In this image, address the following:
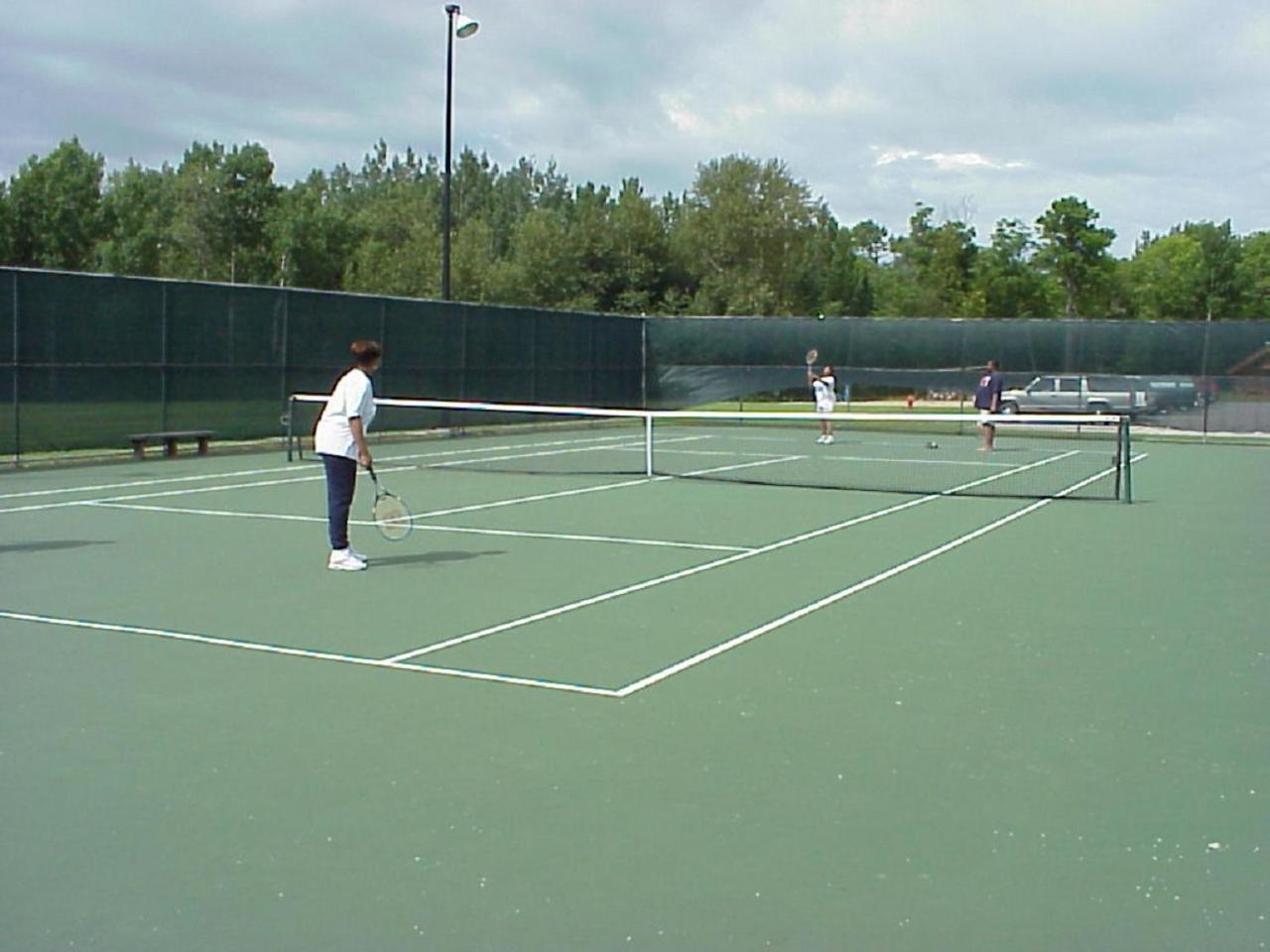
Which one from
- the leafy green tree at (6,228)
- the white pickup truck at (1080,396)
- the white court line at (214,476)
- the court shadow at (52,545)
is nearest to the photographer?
the court shadow at (52,545)

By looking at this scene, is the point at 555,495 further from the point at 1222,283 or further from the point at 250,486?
the point at 1222,283

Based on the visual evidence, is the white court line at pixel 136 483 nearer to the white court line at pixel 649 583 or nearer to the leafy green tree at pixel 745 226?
the white court line at pixel 649 583

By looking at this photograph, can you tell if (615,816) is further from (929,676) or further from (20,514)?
(20,514)

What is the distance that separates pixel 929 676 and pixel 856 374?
25.3 metres

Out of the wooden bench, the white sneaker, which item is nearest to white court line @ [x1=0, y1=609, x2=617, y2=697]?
the white sneaker

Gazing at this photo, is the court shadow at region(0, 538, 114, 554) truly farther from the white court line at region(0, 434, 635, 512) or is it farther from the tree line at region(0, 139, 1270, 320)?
the tree line at region(0, 139, 1270, 320)

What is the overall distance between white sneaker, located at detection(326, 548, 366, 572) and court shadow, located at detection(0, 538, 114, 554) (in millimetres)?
2260

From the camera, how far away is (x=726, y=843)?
4.34 meters

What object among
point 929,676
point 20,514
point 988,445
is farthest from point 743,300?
point 929,676

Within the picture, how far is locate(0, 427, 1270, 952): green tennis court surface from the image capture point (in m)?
3.84

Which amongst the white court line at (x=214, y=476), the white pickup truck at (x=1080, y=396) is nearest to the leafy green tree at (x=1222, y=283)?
the white pickup truck at (x=1080, y=396)

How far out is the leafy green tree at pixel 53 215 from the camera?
5862 cm

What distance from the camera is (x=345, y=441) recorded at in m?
9.52

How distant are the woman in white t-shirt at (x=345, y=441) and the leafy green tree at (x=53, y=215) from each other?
53315 mm
